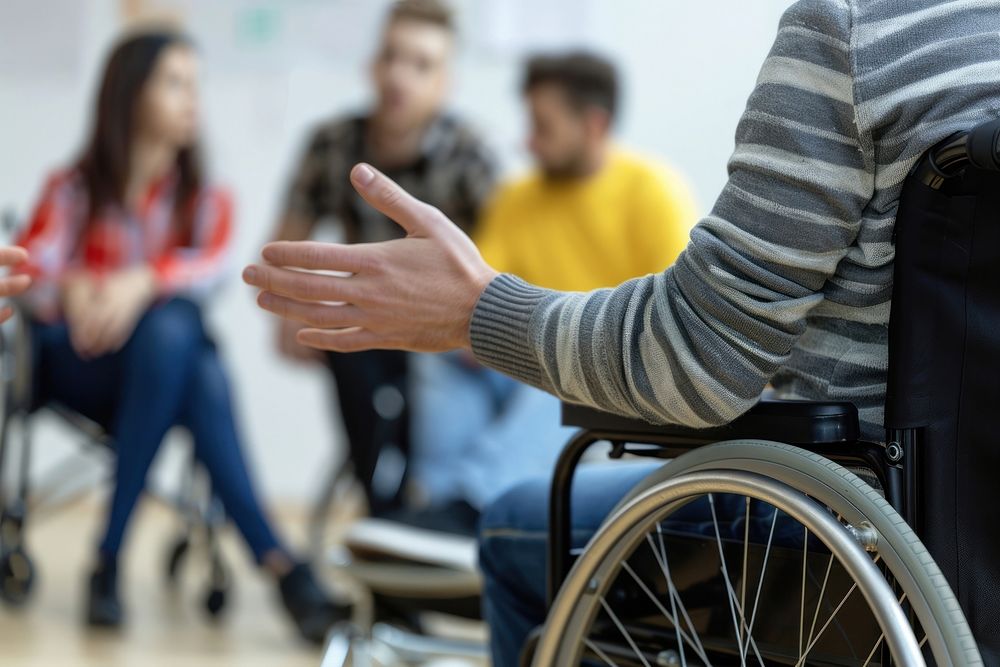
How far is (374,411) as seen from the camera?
2.44 m

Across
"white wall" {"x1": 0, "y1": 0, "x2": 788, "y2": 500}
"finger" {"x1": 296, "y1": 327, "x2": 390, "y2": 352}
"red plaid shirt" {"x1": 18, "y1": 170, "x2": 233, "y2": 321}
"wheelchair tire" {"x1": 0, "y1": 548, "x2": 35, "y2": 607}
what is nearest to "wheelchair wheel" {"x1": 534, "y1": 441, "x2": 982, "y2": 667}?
"finger" {"x1": 296, "y1": 327, "x2": 390, "y2": 352}

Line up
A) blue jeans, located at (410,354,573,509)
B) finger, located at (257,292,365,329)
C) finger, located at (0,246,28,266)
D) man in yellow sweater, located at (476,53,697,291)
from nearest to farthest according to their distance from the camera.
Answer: finger, located at (257,292,365,329) < finger, located at (0,246,28,266) < blue jeans, located at (410,354,573,509) < man in yellow sweater, located at (476,53,697,291)

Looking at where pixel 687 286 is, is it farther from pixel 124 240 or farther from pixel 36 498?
pixel 36 498

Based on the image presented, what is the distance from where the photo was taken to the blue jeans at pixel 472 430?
6.44 ft

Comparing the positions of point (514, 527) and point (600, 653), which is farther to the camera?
point (514, 527)

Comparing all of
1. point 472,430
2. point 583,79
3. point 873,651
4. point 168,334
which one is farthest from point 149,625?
point 873,651

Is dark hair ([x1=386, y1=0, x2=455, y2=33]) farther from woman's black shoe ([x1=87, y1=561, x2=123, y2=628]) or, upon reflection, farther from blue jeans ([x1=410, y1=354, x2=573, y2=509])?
woman's black shoe ([x1=87, y1=561, x2=123, y2=628])

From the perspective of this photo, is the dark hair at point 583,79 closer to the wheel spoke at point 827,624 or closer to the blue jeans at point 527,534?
the blue jeans at point 527,534

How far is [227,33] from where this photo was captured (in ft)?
12.7

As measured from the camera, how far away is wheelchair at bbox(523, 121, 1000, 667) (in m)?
0.73

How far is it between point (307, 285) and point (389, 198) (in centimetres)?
9

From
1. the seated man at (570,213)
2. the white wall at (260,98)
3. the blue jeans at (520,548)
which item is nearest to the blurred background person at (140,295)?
the seated man at (570,213)

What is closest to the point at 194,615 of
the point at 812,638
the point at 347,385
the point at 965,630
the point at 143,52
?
the point at 347,385

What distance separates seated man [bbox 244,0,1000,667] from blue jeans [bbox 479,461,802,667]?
0.57 feet
